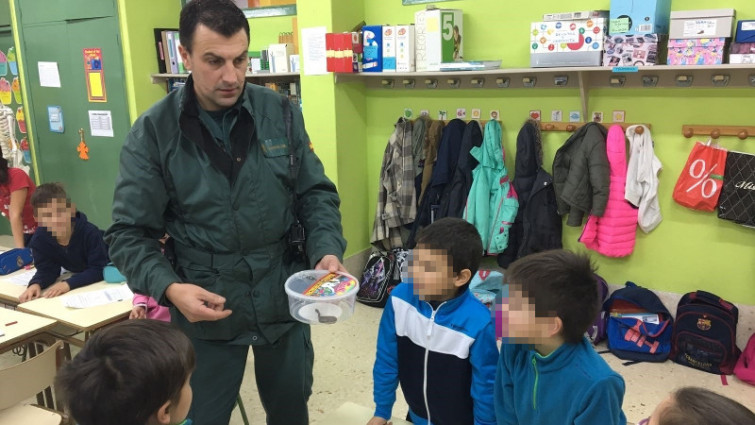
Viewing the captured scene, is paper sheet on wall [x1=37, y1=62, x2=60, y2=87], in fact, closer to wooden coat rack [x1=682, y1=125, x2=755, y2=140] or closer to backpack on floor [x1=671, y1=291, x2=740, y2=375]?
wooden coat rack [x1=682, y1=125, x2=755, y2=140]

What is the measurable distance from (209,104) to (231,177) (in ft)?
0.74

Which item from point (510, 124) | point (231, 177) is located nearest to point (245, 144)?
point (231, 177)

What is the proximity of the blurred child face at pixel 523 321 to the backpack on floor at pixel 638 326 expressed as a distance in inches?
87.2

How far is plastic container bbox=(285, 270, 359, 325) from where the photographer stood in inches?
60.7

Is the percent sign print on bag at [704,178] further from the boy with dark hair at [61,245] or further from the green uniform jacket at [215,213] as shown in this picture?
the boy with dark hair at [61,245]

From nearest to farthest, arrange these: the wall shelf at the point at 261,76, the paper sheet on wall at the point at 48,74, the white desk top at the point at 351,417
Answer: the white desk top at the point at 351,417, the wall shelf at the point at 261,76, the paper sheet on wall at the point at 48,74

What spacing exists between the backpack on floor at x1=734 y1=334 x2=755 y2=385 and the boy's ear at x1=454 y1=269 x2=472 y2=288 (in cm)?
221

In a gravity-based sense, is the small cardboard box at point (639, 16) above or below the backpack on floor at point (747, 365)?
above

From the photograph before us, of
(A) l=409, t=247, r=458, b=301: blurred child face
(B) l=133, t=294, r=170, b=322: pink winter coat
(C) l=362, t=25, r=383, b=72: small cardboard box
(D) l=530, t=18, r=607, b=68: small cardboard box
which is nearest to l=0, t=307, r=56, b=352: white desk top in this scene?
(B) l=133, t=294, r=170, b=322: pink winter coat

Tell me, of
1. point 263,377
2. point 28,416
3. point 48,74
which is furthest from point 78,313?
point 48,74

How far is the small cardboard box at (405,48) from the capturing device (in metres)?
3.79

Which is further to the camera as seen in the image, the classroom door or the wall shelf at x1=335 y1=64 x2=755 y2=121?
the classroom door

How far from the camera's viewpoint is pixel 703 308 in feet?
10.4

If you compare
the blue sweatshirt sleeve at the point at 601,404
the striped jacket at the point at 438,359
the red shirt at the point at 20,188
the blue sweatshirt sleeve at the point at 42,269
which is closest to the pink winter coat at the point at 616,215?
the striped jacket at the point at 438,359
